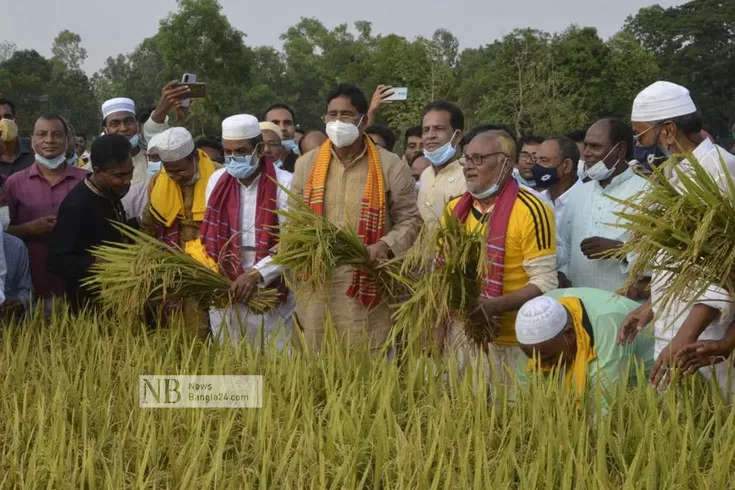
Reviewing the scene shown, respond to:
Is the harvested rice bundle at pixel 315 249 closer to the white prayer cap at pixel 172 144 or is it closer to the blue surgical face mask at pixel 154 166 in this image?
the white prayer cap at pixel 172 144

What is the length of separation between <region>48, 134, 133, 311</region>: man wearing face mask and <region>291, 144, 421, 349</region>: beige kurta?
98cm

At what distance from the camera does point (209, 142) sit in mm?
7371

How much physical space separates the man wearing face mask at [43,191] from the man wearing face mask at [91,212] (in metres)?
A: 0.40

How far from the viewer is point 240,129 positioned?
4.78 meters

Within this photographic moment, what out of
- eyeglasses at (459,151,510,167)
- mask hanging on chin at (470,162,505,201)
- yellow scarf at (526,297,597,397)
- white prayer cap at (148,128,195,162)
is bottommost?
yellow scarf at (526,297,597,397)

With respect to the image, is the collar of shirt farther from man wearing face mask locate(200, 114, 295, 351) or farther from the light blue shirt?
the light blue shirt

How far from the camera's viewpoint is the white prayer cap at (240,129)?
4.77 meters

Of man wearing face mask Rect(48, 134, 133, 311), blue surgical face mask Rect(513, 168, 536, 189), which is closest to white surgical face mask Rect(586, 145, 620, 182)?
blue surgical face mask Rect(513, 168, 536, 189)

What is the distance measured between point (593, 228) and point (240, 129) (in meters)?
1.65

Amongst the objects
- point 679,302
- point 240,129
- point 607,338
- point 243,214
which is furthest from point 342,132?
point 679,302

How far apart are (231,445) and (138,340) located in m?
1.20

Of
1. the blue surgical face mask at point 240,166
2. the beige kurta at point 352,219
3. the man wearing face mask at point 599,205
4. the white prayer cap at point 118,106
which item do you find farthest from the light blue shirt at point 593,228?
the white prayer cap at point 118,106

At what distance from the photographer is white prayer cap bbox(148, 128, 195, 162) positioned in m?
4.80

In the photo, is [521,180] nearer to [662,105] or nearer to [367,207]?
[367,207]
